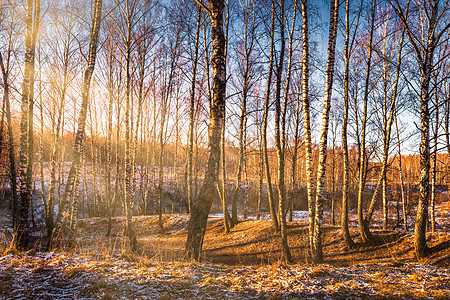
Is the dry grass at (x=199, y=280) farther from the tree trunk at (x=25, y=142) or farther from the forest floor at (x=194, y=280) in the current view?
the tree trunk at (x=25, y=142)

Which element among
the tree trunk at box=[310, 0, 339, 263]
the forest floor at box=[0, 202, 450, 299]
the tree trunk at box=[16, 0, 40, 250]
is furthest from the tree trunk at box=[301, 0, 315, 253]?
the tree trunk at box=[16, 0, 40, 250]

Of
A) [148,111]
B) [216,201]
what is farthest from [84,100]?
[216,201]

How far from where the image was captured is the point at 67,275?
3549mm

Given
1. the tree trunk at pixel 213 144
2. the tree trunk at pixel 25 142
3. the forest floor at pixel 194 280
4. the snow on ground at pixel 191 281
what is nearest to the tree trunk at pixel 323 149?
the forest floor at pixel 194 280

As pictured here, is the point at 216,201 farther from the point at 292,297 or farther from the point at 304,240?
the point at 292,297

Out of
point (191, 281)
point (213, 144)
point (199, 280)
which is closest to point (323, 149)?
point (213, 144)

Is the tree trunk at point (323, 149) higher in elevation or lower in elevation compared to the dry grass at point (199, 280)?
higher

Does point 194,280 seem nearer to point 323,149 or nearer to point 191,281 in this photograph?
point 191,281

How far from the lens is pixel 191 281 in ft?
11.9

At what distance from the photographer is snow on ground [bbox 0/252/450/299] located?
3.15 m

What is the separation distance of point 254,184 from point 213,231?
23392 mm

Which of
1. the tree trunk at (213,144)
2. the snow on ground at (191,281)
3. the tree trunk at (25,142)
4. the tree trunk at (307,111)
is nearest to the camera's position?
the snow on ground at (191,281)

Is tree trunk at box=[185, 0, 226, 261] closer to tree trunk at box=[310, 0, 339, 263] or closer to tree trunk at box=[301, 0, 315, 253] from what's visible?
tree trunk at box=[301, 0, 315, 253]

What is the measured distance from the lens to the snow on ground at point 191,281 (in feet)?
10.3
